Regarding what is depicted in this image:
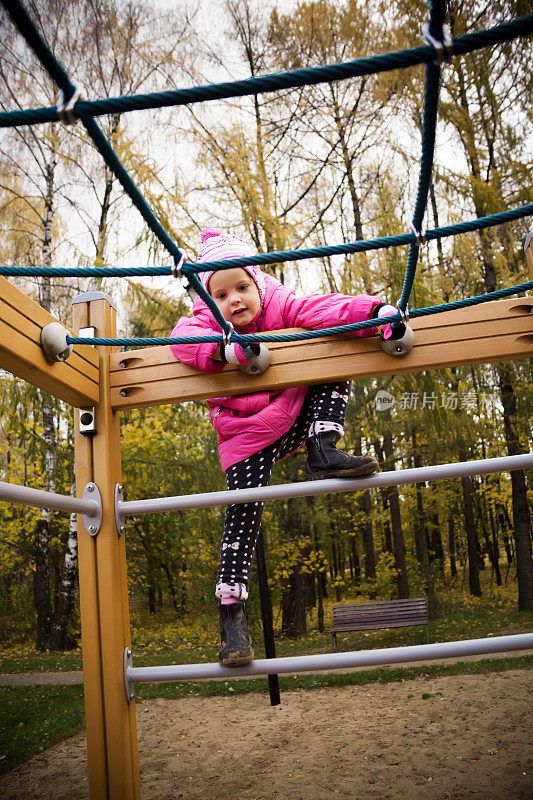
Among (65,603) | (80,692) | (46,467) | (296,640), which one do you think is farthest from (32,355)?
(65,603)

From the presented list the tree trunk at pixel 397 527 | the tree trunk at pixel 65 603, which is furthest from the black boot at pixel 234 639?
the tree trunk at pixel 397 527

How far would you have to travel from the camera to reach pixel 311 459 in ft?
4.80

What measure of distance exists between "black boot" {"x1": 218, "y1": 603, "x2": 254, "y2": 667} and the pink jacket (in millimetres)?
351

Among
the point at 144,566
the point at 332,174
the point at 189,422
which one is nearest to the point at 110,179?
the point at 332,174

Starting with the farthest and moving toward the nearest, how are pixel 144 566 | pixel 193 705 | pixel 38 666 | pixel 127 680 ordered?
pixel 144 566, pixel 38 666, pixel 193 705, pixel 127 680

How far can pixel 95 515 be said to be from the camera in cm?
143

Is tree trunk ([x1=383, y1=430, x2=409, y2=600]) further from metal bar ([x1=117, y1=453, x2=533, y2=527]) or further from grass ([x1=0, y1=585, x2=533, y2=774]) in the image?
metal bar ([x1=117, y1=453, x2=533, y2=527])

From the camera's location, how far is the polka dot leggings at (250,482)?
145 centimetres

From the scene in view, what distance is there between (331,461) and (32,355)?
686 millimetres

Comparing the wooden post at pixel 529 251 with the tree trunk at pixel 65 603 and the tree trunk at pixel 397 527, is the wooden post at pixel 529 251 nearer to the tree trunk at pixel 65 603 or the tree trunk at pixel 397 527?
the tree trunk at pixel 65 603

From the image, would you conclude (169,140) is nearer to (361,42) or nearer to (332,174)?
(332,174)

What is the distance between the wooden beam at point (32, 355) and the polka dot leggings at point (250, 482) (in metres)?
0.43

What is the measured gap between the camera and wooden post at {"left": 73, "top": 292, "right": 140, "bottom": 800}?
1365mm

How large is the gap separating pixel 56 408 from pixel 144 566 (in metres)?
4.34
